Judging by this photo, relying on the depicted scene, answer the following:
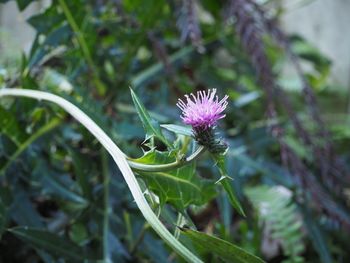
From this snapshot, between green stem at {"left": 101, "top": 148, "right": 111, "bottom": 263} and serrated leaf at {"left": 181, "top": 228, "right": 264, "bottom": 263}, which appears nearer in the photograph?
serrated leaf at {"left": 181, "top": 228, "right": 264, "bottom": 263}

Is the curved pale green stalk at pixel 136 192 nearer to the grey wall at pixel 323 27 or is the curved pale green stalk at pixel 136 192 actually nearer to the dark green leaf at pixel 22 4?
the dark green leaf at pixel 22 4

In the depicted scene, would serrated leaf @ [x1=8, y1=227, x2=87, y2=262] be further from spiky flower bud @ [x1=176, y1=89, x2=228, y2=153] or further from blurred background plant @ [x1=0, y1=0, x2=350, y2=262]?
spiky flower bud @ [x1=176, y1=89, x2=228, y2=153]

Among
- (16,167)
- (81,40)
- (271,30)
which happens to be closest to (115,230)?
(16,167)

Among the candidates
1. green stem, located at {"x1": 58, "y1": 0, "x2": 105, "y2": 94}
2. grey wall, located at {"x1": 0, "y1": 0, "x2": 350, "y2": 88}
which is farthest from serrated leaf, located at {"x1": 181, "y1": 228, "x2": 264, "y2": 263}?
grey wall, located at {"x1": 0, "y1": 0, "x2": 350, "y2": 88}

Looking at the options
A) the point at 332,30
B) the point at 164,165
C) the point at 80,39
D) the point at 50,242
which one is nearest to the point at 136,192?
the point at 164,165

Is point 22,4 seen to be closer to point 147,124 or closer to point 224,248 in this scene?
point 147,124

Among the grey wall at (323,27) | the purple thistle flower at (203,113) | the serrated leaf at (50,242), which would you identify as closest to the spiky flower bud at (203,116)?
the purple thistle flower at (203,113)
